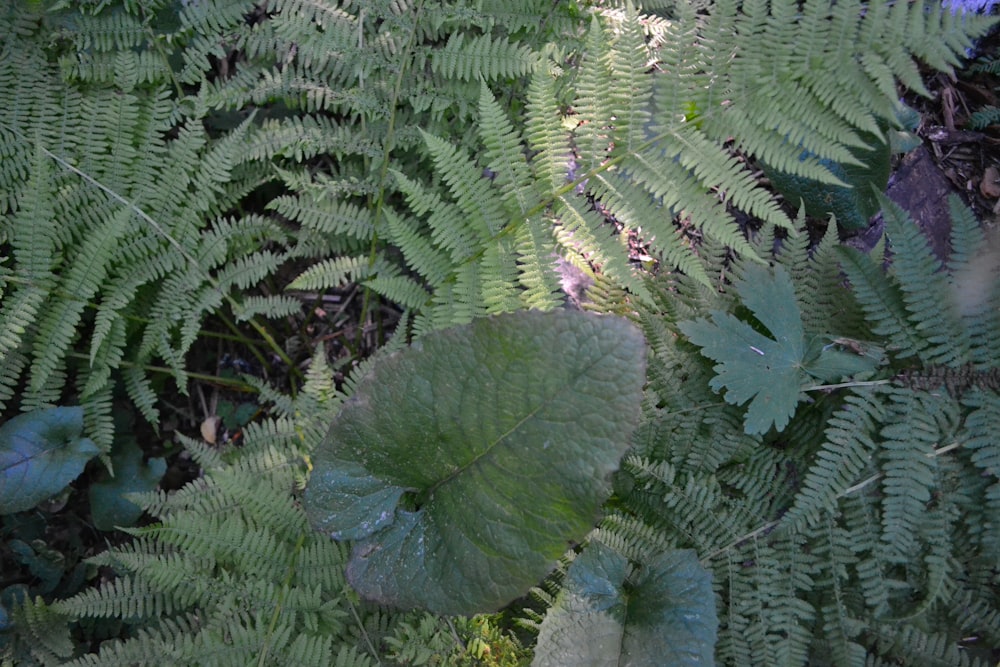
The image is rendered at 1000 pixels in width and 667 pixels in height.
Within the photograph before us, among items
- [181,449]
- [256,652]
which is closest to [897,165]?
[256,652]

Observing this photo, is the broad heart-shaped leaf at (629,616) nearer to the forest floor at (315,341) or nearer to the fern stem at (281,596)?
the fern stem at (281,596)

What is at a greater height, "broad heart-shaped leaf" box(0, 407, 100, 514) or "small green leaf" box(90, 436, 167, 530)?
"broad heart-shaped leaf" box(0, 407, 100, 514)

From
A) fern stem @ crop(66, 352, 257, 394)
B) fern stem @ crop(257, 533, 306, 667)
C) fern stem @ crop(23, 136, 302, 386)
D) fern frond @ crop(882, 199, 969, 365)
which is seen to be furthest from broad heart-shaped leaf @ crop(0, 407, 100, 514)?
fern frond @ crop(882, 199, 969, 365)

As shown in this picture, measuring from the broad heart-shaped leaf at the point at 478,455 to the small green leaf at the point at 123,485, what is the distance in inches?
58.0

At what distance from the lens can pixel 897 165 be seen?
329cm

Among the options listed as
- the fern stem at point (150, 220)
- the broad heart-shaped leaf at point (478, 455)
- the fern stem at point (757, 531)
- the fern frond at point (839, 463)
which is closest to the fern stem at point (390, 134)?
the fern stem at point (150, 220)

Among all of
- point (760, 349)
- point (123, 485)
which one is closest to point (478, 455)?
point (760, 349)

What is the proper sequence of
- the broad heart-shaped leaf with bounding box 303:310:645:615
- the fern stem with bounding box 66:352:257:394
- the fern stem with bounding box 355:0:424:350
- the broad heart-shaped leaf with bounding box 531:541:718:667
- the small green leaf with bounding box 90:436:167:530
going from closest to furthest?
1. the broad heart-shaped leaf with bounding box 303:310:645:615
2. the broad heart-shaped leaf with bounding box 531:541:718:667
3. the fern stem with bounding box 355:0:424:350
4. the small green leaf with bounding box 90:436:167:530
5. the fern stem with bounding box 66:352:257:394

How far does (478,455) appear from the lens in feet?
7.18

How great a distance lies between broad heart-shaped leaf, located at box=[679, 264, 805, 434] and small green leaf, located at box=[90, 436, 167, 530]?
267cm

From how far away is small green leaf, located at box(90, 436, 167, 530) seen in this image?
3.18 metres

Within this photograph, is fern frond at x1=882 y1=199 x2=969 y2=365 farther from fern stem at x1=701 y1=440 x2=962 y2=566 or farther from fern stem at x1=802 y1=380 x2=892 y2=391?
fern stem at x1=701 y1=440 x2=962 y2=566

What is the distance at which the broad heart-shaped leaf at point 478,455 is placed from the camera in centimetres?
206

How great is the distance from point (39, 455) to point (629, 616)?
2642mm
